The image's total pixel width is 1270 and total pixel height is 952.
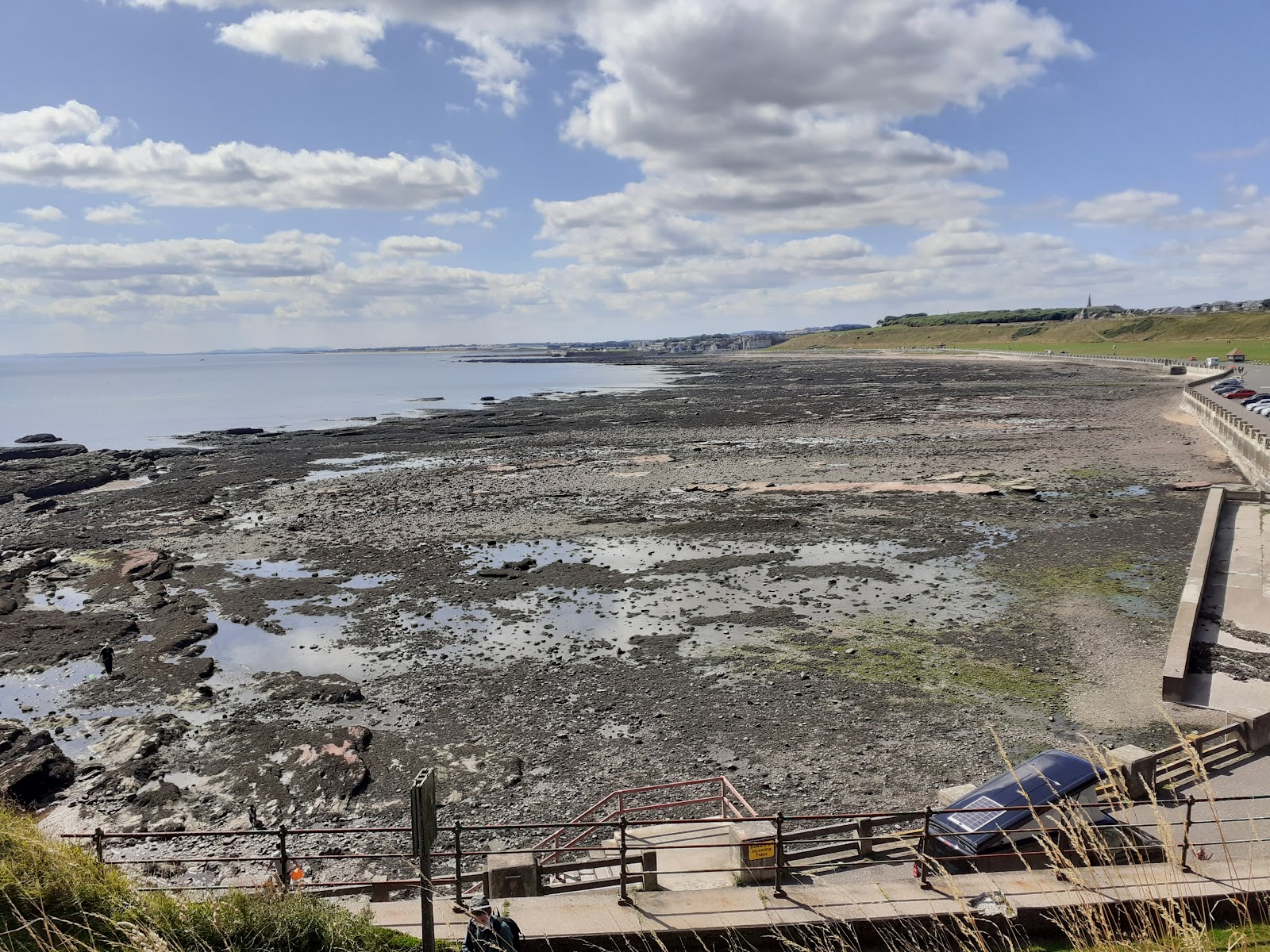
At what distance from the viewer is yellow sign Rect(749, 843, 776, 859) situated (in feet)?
33.5

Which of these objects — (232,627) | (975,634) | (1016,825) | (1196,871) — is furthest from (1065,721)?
(232,627)

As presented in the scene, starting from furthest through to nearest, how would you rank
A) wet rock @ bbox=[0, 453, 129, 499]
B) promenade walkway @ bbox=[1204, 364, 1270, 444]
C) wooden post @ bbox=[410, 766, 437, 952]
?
wet rock @ bbox=[0, 453, 129, 499] → promenade walkway @ bbox=[1204, 364, 1270, 444] → wooden post @ bbox=[410, 766, 437, 952]

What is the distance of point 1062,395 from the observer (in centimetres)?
9069

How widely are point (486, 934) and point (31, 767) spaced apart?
49.9 ft

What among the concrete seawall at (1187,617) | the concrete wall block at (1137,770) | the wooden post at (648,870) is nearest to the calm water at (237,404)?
the wooden post at (648,870)

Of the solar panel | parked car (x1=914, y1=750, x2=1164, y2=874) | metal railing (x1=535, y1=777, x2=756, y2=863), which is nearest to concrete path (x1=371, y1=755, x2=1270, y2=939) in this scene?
parked car (x1=914, y1=750, x2=1164, y2=874)

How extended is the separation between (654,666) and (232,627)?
1481cm

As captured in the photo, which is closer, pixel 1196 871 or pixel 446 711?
pixel 1196 871

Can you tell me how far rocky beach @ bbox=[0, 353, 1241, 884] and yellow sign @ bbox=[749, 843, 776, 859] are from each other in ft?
16.4

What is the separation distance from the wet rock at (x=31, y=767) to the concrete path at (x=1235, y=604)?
24.7 m

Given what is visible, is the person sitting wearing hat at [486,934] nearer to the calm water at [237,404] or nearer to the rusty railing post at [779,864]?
the rusty railing post at [779,864]

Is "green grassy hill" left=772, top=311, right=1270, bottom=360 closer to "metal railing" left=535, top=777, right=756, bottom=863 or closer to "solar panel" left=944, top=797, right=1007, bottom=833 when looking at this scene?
"metal railing" left=535, top=777, right=756, bottom=863

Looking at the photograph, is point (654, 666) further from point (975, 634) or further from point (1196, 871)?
point (1196, 871)

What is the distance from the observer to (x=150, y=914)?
7.31 m
